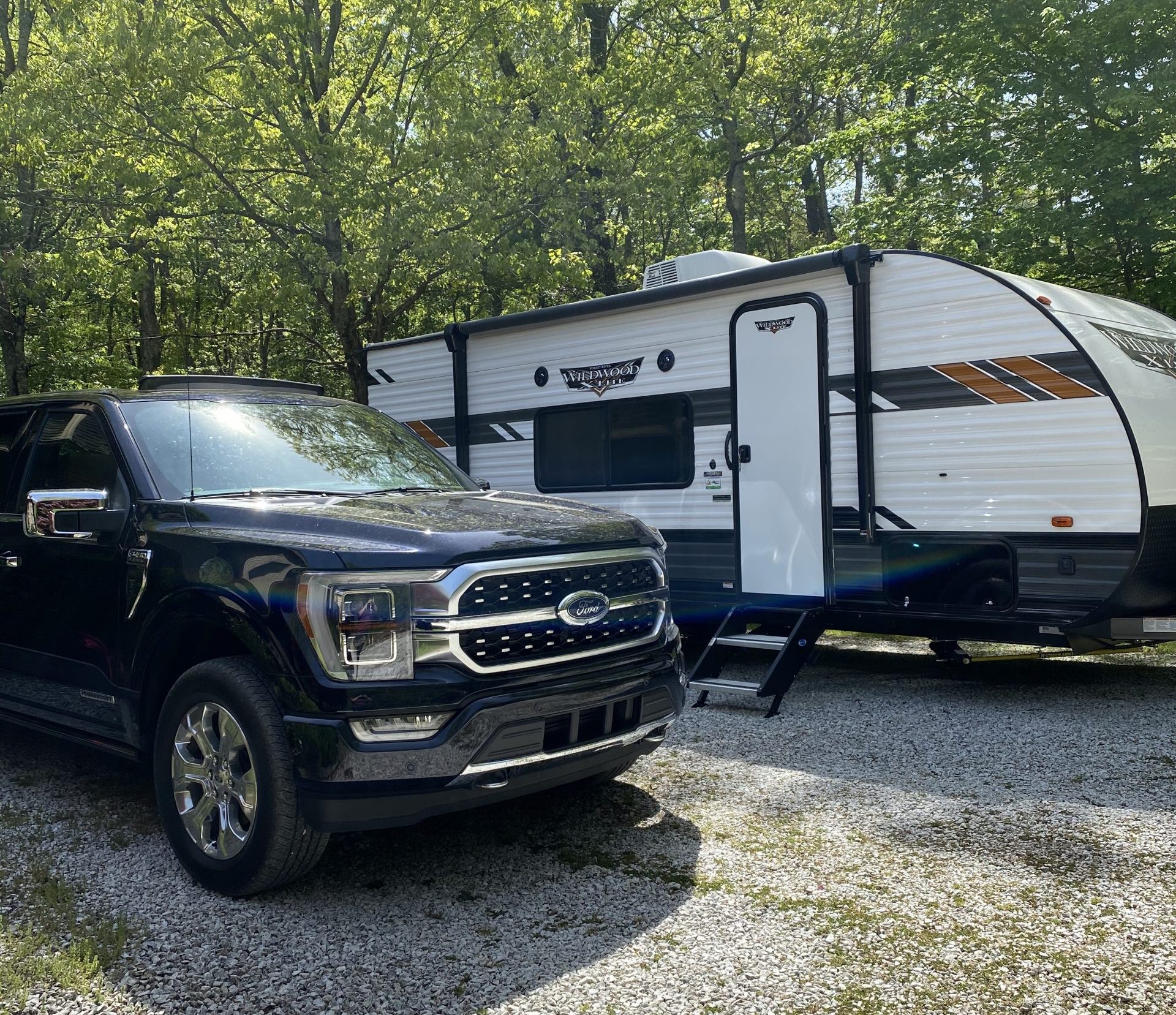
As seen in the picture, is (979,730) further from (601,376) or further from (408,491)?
(601,376)

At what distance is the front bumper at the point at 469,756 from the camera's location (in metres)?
3.64

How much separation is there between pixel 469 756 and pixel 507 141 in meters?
12.6

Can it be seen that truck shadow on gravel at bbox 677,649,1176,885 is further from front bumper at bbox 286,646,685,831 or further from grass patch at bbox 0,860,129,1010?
grass patch at bbox 0,860,129,1010

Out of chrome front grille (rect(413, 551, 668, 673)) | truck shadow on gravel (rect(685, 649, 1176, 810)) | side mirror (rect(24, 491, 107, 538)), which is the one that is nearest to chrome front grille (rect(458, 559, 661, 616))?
chrome front grille (rect(413, 551, 668, 673))

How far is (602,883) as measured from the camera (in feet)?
13.4

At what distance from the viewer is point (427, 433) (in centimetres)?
1027

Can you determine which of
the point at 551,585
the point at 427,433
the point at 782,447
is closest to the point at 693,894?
the point at 551,585

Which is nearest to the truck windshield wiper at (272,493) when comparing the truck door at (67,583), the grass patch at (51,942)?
the truck door at (67,583)

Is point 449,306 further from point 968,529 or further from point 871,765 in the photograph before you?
point 871,765

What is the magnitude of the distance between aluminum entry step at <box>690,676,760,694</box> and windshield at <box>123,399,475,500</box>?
2.46 meters

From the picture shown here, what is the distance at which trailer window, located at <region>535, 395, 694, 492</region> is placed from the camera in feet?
27.6

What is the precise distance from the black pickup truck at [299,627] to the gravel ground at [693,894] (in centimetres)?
39

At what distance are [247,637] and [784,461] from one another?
4723 millimetres

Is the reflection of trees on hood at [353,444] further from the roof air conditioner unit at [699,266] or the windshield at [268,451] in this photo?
the roof air conditioner unit at [699,266]
